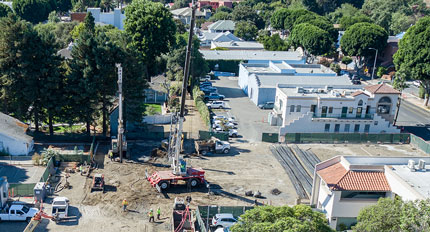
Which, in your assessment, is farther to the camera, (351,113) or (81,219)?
(351,113)

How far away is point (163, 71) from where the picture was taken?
274 ft

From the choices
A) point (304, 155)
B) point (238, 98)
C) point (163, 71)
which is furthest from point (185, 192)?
point (163, 71)

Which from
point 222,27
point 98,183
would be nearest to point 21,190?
point 98,183

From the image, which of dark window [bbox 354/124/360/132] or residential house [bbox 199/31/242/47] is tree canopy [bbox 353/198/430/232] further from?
residential house [bbox 199/31/242/47]

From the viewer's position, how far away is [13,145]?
47031 millimetres

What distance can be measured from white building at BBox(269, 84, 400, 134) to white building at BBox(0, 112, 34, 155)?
101 ft

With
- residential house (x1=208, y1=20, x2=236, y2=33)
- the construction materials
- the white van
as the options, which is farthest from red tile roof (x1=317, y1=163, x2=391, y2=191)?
residential house (x1=208, y1=20, x2=236, y2=33)

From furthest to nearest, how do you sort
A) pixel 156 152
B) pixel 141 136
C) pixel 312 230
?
pixel 141 136
pixel 156 152
pixel 312 230

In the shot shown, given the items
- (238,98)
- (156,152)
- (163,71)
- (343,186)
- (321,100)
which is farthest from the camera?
(163,71)

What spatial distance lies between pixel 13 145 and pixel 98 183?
12540 millimetres

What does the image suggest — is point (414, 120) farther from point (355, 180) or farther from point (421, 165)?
point (355, 180)

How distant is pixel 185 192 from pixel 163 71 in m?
45.3

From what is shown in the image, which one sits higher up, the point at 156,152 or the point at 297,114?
the point at 297,114

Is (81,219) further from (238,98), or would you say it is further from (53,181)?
(238,98)
